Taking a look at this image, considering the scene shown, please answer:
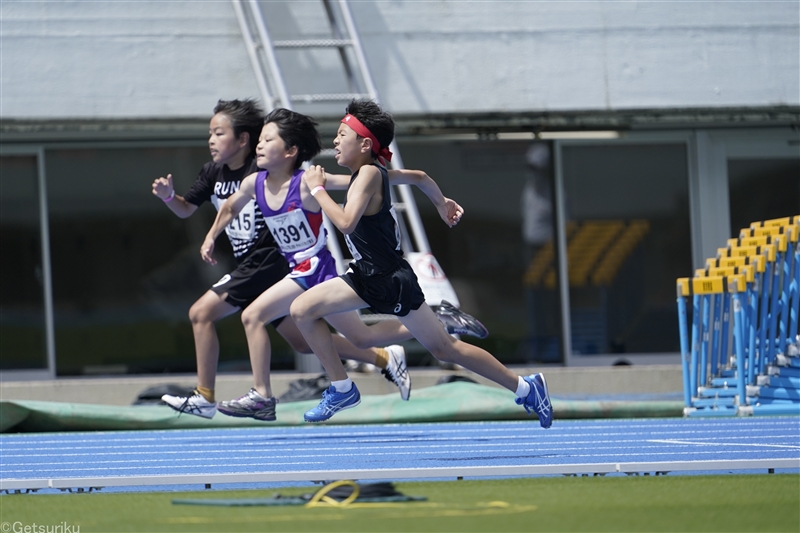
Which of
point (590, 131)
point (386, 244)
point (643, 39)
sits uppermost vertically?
point (643, 39)

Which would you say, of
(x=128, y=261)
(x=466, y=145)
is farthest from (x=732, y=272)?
(x=128, y=261)

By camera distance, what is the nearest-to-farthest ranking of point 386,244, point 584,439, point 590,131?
point 386,244 < point 584,439 < point 590,131

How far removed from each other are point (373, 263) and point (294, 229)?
977 mm

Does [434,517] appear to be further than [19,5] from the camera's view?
No

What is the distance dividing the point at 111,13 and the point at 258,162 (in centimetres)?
603

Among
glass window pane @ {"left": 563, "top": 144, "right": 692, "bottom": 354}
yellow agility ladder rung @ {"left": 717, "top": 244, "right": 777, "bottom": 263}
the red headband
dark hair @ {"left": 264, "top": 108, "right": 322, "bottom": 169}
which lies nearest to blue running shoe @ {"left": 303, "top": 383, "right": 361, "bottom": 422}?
the red headband

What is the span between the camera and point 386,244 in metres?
6.13

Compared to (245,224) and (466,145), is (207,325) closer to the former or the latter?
(245,224)

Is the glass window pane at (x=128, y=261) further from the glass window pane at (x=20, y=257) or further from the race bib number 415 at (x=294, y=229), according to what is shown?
the race bib number 415 at (x=294, y=229)

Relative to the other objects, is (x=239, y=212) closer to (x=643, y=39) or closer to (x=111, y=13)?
(x=111, y=13)

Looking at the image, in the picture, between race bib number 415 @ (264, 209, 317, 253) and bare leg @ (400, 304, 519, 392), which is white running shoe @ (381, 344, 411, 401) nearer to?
race bib number 415 @ (264, 209, 317, 253)

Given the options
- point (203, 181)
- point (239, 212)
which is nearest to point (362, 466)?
point (239, 212)

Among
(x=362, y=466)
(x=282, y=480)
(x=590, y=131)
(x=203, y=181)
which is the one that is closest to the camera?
(x=282, y=480)

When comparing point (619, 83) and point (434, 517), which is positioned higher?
point (619, 83)
